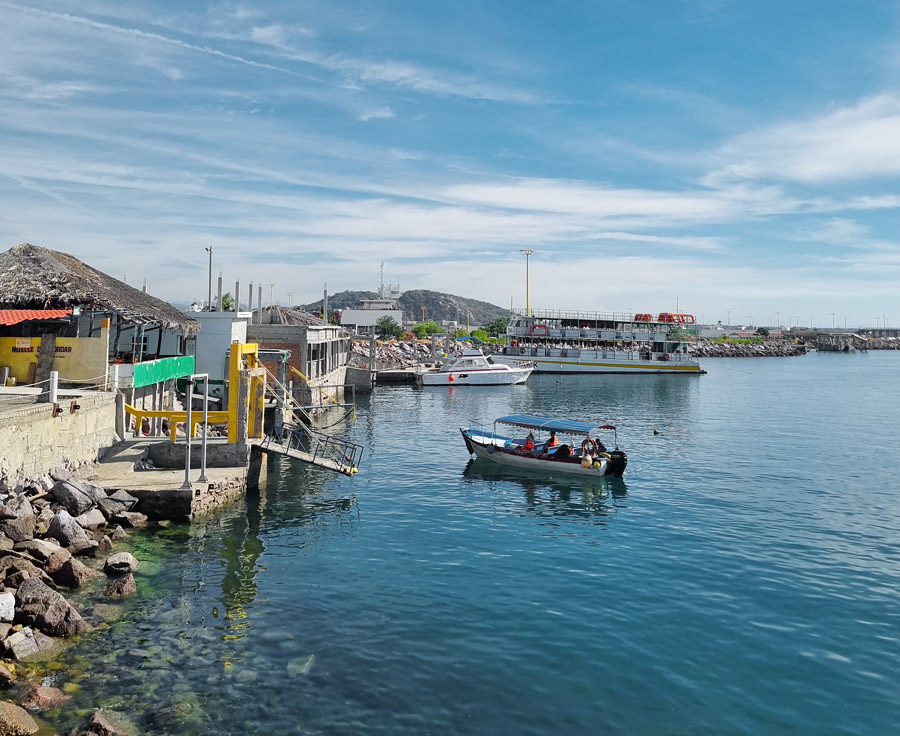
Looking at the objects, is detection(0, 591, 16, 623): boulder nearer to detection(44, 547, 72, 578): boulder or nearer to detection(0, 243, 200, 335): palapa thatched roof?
detection(44, 547, 72, 578): boulder

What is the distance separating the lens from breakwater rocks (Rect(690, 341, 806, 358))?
17538cm

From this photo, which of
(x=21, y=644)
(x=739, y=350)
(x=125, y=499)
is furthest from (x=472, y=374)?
(x=739, y=350)

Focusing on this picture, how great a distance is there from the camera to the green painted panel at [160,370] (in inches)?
1271

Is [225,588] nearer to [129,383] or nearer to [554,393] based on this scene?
[129,383]

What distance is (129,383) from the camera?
3180cm

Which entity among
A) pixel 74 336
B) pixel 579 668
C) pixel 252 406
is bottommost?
pixel 579 668

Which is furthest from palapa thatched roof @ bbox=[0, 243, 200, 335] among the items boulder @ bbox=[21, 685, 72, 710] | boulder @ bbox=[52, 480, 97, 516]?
boulder @ bbox=[21, 685, 72, 710]

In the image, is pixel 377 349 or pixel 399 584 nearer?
pixel 399 584

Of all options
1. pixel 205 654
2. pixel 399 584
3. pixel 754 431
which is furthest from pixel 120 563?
pixel 754 431

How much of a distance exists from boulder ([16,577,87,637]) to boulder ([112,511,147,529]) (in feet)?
23.4

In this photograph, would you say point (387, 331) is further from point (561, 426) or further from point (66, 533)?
point (66, 533)

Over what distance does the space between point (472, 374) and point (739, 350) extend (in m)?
122

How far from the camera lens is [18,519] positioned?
1970 centimetres

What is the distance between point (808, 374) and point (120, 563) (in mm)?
118453
